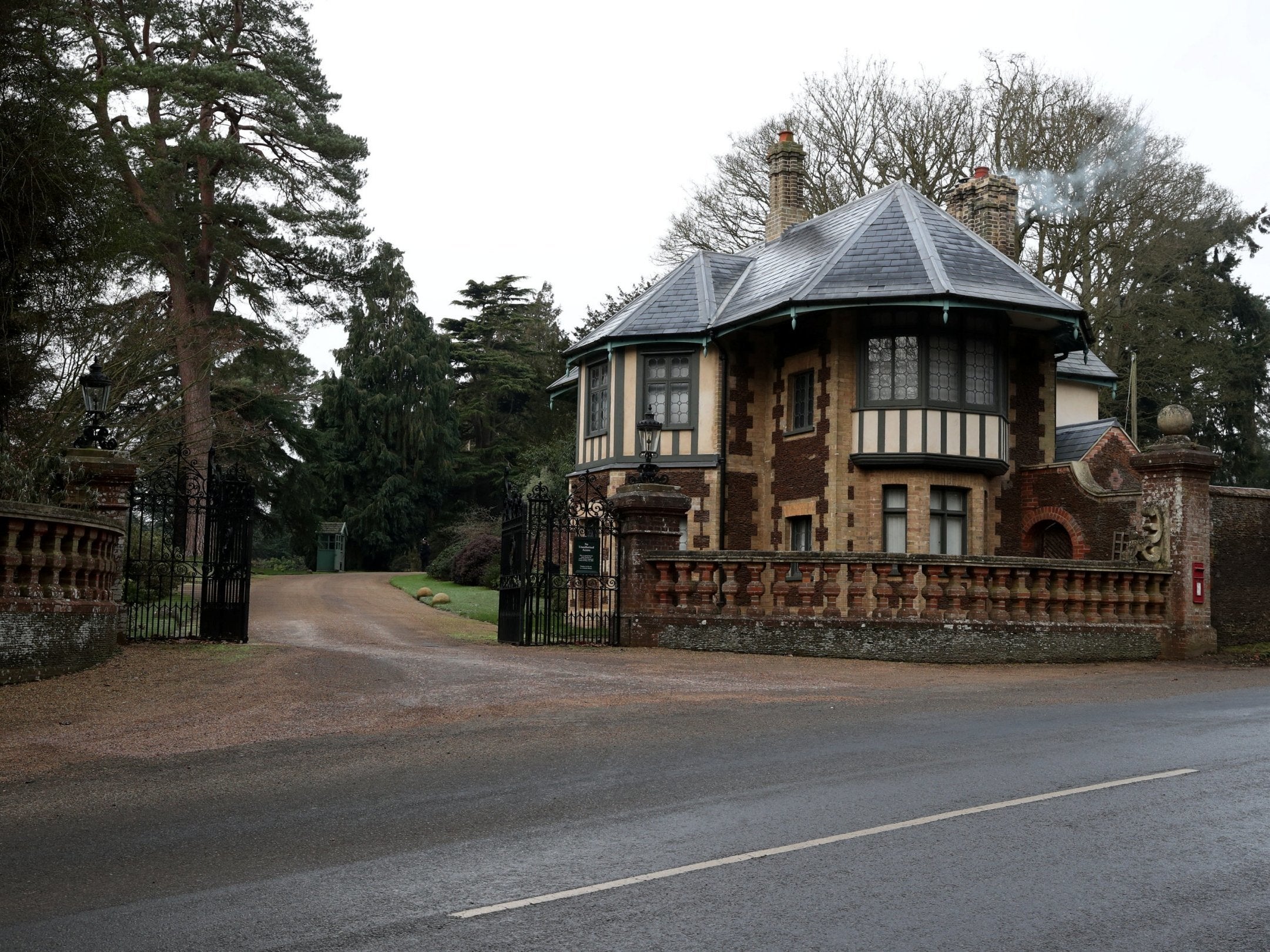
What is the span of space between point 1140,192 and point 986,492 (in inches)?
703

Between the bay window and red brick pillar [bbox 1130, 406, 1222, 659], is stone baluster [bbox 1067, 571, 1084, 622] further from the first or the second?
the bay window

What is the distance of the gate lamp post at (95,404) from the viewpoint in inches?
592

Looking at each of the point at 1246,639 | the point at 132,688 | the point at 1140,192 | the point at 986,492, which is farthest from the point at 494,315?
the point at 132,688

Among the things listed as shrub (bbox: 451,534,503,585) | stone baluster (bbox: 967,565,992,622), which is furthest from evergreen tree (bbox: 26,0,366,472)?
stone baluster (bbox: 967,565,992,622)

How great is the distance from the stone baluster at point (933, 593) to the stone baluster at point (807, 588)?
5.05 feet

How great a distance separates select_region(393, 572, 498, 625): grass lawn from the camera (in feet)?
87.9

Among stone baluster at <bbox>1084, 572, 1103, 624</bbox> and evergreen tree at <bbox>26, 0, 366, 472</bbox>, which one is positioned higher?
evergreen tree at <bbox>26, 0, 366, 472</bbox>

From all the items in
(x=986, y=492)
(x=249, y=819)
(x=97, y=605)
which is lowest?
(x=249, y=819)

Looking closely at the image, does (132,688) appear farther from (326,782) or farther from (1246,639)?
(1246,639)

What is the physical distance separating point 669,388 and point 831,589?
8.76 meters

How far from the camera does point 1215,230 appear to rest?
129 feet

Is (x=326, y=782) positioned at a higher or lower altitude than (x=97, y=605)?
lower

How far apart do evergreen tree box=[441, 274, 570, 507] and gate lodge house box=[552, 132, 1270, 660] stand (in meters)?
29.7

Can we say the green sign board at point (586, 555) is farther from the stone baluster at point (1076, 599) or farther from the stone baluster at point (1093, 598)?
the stone baluster at point (1093, 598)
